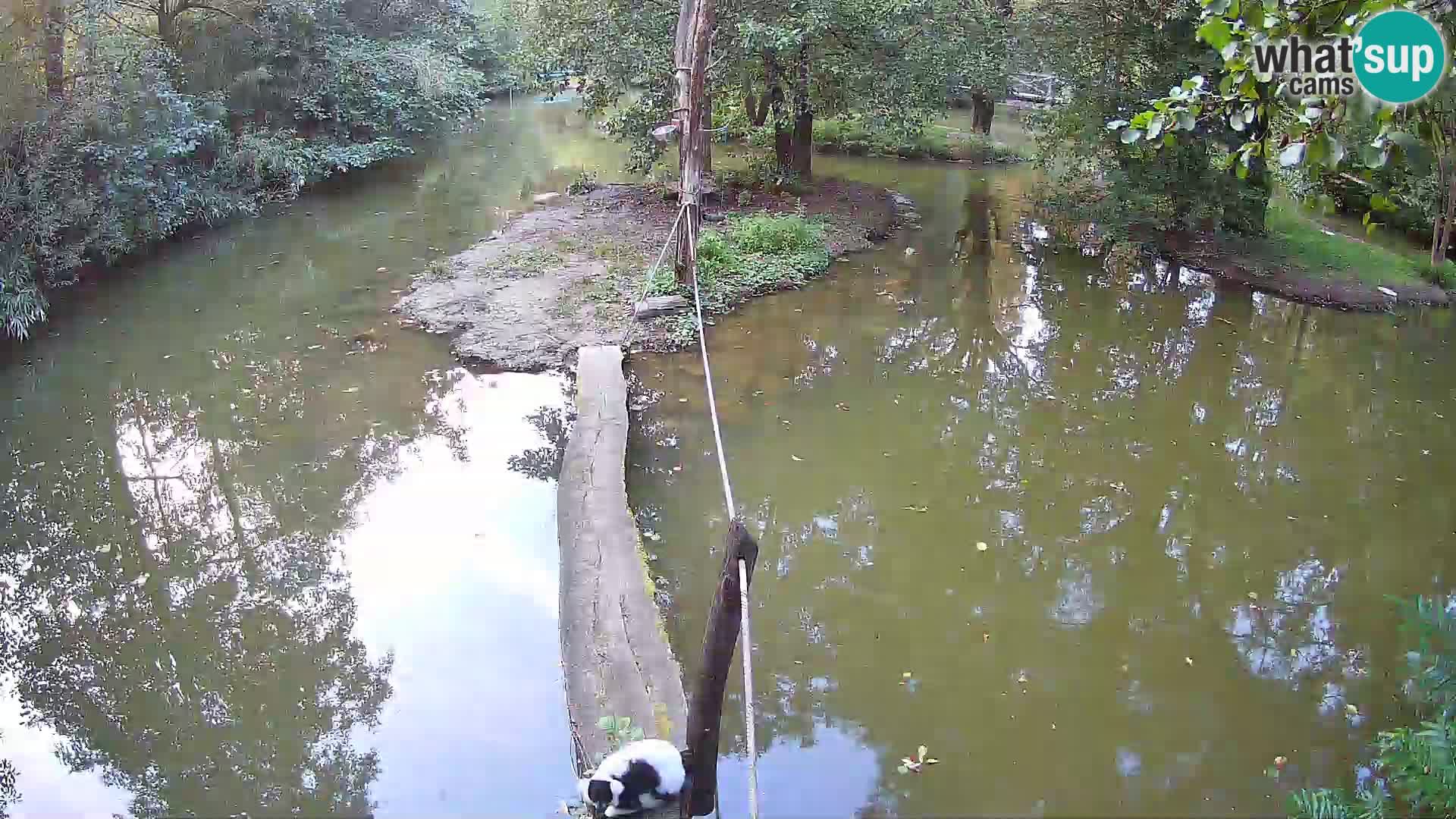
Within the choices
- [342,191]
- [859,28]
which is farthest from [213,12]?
[859,28]

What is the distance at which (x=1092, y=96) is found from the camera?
10062 millimetres

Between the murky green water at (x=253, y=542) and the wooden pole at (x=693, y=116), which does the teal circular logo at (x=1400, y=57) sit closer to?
the murky green water at (x=253, y=542)

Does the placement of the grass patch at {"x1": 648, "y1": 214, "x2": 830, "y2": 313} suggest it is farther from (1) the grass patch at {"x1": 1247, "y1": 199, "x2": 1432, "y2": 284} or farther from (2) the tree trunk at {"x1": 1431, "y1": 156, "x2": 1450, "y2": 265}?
(2) the tree trunk at {"x1": 1431, "y1": 156, "x2": 1450, "y2": 265}

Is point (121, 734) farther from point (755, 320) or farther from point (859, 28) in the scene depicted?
point (859, 28)

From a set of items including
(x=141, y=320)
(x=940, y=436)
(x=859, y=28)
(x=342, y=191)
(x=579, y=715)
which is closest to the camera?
(x=579, y=715)

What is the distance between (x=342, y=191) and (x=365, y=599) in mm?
10538

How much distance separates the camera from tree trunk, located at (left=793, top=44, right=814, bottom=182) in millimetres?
11312

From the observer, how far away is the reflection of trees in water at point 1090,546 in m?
4.14

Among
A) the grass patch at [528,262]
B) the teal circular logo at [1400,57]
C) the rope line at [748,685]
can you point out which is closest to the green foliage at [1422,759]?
the teal circular logo at [1400,57]

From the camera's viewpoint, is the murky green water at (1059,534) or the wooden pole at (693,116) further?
the wooden pole at (693,116)

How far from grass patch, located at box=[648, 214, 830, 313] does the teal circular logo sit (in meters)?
6.33

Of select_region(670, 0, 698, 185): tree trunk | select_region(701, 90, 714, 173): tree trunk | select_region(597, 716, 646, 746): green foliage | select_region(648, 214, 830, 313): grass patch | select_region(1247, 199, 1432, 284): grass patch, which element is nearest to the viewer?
select_region(597, 716, 646, 746): green foliage
